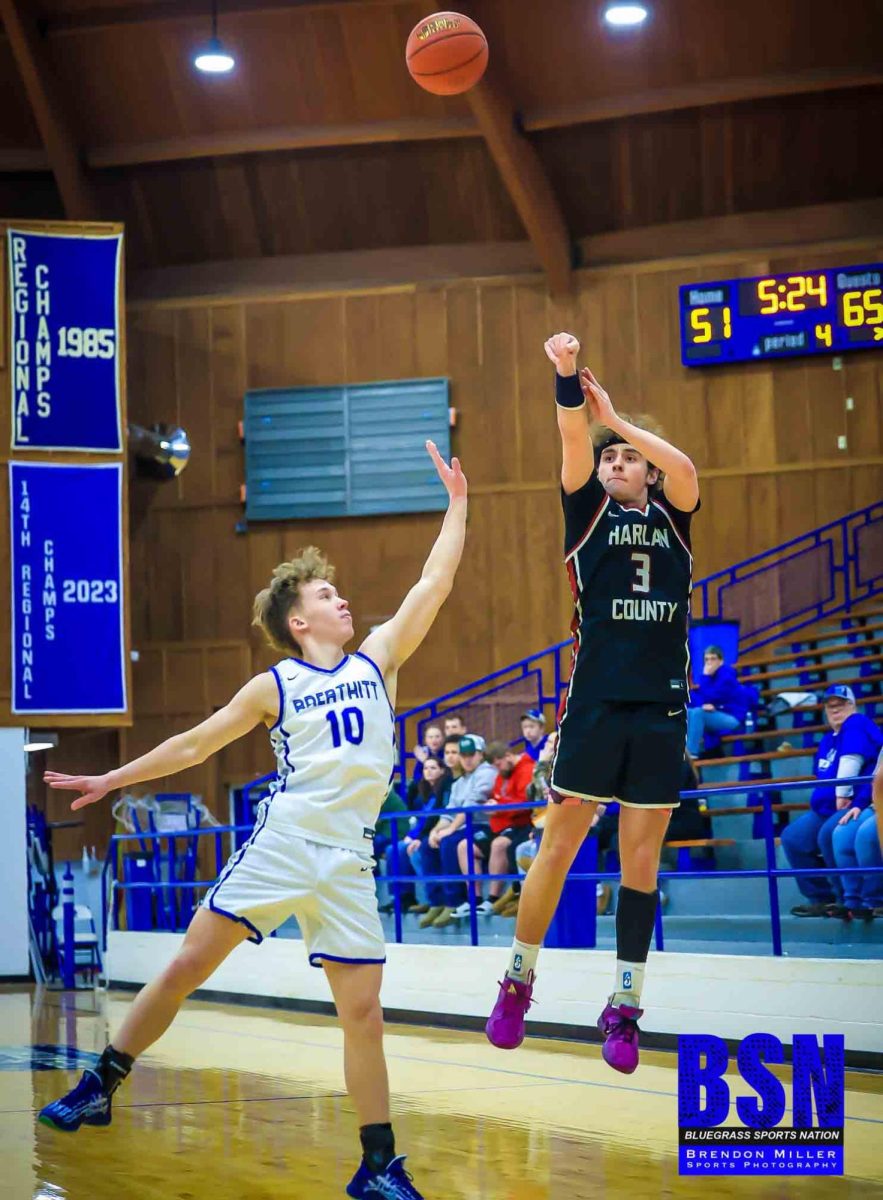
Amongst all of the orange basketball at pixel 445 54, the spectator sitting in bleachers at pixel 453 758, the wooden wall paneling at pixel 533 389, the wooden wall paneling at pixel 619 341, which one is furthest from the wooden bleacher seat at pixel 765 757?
the wooden wall paneling at pixel 619 341

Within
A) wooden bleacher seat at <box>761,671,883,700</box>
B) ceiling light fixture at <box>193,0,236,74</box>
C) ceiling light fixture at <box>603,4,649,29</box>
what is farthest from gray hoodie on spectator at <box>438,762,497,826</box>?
ceiling light fixture at <box>193,0,236,74</box>

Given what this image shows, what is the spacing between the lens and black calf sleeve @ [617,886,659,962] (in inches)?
216

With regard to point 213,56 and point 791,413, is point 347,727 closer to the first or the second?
point 213,56

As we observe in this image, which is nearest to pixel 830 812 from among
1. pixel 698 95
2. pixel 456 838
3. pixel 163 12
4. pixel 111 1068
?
pixel 456 838

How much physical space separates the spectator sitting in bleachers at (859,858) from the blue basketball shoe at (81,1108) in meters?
4.86

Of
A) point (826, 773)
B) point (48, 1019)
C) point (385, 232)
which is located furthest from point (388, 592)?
point (826, 773)

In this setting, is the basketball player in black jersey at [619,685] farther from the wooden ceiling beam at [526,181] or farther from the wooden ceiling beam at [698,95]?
the wooden ceiling beam at [698,95]

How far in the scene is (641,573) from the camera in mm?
5465

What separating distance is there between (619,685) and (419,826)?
7297 mm

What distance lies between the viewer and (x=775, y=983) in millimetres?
8281

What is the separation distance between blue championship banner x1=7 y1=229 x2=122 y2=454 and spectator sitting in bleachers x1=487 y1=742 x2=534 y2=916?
21.8 ft

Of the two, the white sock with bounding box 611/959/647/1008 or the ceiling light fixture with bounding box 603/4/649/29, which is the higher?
the ceiling light fixture with bounding box 603/4/649/29

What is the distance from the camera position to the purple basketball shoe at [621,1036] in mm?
5234

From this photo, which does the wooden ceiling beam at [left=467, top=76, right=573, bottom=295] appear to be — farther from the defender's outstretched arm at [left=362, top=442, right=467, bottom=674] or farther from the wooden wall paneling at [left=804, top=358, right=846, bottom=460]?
the defender's outstretched arm at [left=362, top=442, right=467, bottom=674]
